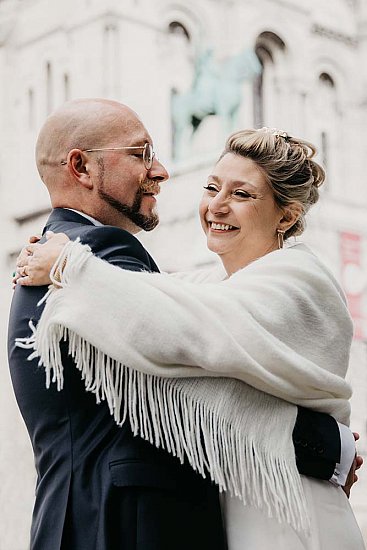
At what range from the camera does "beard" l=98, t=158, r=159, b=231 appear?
2383 mm

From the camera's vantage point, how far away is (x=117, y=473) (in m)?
2.07

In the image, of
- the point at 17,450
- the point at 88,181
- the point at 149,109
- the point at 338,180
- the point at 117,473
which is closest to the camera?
the point at 117,473

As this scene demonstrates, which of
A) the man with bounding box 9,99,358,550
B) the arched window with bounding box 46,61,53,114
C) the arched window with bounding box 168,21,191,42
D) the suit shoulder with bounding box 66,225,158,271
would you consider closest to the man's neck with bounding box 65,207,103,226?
the man with bounding box 9,99,358,550

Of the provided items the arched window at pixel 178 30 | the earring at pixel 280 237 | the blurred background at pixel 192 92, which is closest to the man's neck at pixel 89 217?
the earring at pixel 280 237

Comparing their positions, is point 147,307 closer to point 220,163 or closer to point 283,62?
point 220,163

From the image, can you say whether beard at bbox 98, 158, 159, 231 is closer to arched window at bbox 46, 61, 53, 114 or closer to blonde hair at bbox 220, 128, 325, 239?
blonde hair at bbox 220, 128, 325, 239

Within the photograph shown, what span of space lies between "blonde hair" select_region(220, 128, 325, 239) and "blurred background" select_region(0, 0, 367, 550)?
3.61 metres

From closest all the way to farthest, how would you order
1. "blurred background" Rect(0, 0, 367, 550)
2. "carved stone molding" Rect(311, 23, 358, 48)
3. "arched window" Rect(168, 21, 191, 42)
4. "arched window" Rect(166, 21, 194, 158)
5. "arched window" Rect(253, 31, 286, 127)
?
"blurred background" Rect(0, 0, 367, 550), "arched window" Rect(166, 21, 194, 158), "arched window" Rect(168, 21, 191, 42), "arched window" Rect(253, 31, 286, 127), "carved stone molding" Rect(311, 23, 358, 48)

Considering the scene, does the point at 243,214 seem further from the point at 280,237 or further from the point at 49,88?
the point at 49,88

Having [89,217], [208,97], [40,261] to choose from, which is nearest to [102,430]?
[40,261]

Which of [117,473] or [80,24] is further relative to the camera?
[80,24]

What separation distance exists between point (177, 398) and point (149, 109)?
464cm

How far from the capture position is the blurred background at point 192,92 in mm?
6484

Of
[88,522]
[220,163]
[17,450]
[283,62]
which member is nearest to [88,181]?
[220,163]
